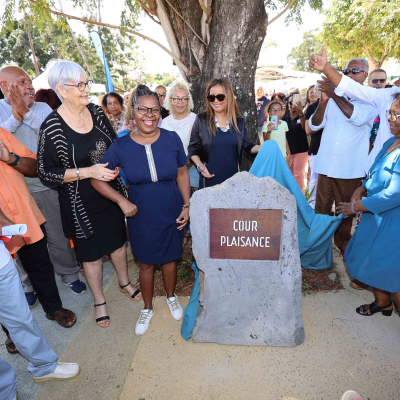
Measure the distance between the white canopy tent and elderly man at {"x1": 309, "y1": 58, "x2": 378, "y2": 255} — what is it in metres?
10.3

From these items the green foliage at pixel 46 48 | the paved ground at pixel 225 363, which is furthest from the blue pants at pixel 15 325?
the green foliage at pixel 46 48

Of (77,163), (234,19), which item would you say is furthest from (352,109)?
(77,163)

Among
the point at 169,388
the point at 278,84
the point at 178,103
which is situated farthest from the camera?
the point at 278,84

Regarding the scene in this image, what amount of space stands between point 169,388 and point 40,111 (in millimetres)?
2850

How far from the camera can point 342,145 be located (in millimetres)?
3428

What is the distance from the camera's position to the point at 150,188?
2.48m

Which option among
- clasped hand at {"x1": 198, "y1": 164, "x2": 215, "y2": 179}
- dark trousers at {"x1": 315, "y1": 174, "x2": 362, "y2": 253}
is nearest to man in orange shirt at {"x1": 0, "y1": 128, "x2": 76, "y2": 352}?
clasped hand at {"x1": 198, "y1": 164, "x2": 215, "y2": 179}

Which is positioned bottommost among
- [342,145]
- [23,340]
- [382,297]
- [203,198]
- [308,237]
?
[382,297]

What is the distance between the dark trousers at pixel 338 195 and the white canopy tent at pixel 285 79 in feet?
34.6

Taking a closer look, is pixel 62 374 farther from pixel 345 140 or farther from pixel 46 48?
pixel 46 48

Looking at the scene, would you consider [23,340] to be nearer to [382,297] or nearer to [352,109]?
[382,297]

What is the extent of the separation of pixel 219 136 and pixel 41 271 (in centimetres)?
214

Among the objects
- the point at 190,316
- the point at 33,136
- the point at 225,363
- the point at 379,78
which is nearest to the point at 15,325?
the point at 190,316

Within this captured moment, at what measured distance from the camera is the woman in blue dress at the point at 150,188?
239 cm
